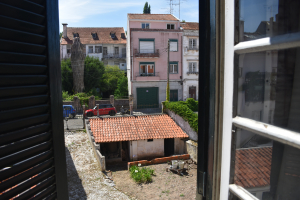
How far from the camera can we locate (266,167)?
1026mm

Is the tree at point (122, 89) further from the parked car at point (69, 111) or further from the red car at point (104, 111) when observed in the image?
the parked car at point (69, 111)

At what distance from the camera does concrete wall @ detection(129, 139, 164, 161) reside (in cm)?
1294

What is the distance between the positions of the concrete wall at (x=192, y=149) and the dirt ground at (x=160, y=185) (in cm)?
73

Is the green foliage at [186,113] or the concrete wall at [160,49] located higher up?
the concrete wall at [160,49]

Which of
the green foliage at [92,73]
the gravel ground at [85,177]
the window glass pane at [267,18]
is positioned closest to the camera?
the window glass pane at [267,18]

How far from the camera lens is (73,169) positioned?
1062 centimetres

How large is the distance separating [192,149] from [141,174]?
3403 mm

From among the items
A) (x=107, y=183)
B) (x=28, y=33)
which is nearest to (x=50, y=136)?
(x=28, y=33)

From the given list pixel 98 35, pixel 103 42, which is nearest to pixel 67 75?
pixel 103 42

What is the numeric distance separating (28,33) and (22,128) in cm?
42

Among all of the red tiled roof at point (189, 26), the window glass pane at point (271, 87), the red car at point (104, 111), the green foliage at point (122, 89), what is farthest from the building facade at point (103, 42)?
the window glass pane at point (271, 87)

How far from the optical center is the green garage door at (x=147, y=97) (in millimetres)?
21828

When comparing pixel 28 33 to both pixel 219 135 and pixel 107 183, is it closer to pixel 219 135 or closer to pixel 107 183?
pixel 219 135

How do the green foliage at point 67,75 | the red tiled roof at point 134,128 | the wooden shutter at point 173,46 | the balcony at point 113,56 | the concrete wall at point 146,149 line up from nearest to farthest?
the red tiled roof at point 134,128 < the concrete wall at point 146,149 < the wooden shutter at point 173,46 < the green foliage at point 67,75 < the balcony at point 113,56
